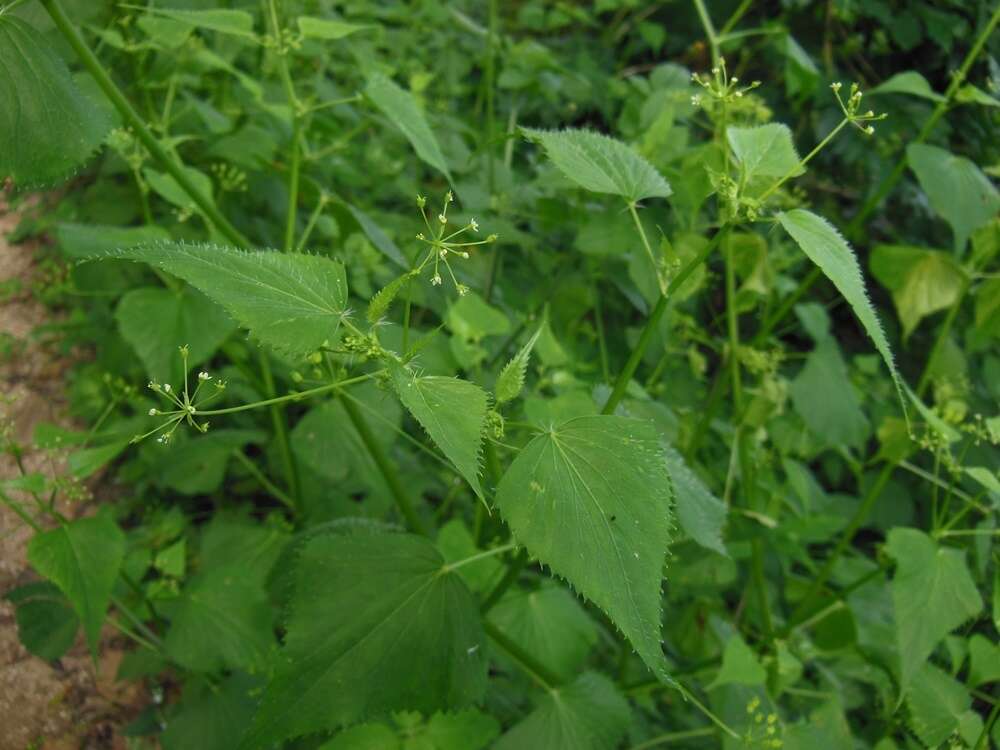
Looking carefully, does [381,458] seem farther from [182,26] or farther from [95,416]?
[95,416]

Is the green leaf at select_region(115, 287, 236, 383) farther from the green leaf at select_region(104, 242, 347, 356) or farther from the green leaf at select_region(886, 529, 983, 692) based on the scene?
the green leaf at select_region(886, 529, 983, 692)

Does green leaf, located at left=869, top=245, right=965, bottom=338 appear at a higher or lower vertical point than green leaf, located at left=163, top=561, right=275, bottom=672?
higher

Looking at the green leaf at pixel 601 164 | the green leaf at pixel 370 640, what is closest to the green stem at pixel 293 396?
the green leaf at pixel 370 640

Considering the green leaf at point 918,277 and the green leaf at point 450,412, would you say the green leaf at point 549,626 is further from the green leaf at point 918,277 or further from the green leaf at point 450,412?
the green leaf at point 918,277

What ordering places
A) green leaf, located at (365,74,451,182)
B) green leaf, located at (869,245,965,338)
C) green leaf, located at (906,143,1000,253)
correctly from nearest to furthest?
1. green leaf, located at (365,74,451,182)
2. green leaf, located at (906,143,1000,253)
3. green leaf, located at (869,245,965,338)

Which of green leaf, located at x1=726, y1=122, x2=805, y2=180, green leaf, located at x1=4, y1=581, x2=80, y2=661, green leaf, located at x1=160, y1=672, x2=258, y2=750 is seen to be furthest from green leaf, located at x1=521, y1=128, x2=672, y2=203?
green leaf, located at x1=4, y1=581, x2=80, y2=661

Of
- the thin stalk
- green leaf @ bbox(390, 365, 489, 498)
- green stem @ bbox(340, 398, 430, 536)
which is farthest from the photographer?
green stem @ bbox(340, 398, 430, 536)

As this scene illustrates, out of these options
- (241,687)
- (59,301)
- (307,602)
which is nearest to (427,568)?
(307,602)

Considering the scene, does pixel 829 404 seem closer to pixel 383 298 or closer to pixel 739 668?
pixel 739 668
